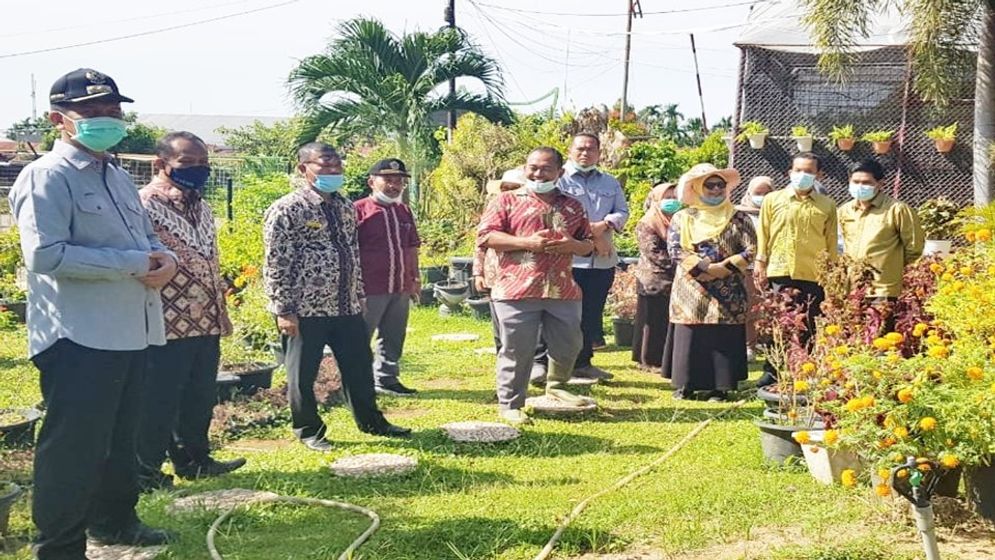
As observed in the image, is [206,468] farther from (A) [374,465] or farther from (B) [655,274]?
(B) [655,274]

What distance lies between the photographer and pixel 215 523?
15.1ft

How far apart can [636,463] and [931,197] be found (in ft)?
32.9

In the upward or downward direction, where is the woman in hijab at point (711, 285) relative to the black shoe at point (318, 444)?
upward

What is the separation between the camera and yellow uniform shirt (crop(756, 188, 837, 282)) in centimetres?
765

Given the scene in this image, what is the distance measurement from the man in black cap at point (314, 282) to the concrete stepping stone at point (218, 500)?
1.01 meters

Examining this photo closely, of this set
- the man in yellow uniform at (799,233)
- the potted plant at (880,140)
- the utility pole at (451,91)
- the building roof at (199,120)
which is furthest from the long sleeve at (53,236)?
the building roof at (199,120)

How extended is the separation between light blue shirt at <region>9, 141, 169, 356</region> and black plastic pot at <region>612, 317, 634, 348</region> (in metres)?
7.00

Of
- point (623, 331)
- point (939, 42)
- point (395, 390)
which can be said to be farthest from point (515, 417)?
point (939, 42)

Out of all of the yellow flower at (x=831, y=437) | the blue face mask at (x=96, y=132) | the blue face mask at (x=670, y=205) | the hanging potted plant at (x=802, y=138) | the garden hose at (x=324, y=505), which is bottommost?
the garden hose at (x=324, y=505)

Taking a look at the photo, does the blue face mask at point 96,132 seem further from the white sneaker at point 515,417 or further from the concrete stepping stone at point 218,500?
the white sneaker at point 515,417

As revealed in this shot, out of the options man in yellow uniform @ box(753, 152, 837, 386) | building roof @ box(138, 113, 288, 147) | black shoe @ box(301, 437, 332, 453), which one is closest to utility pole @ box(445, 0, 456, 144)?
man in yellow uniform @ box(753, 152, 837, 386)

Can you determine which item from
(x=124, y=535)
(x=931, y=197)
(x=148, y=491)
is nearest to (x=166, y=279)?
(x=124, y=535)

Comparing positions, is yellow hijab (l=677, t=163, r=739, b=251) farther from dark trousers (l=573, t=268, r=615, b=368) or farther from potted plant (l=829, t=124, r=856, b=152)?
potted plant (l=829, t=124, r=856, b=152)

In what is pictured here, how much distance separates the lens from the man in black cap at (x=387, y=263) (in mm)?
7898
